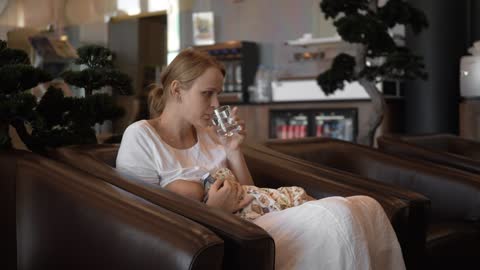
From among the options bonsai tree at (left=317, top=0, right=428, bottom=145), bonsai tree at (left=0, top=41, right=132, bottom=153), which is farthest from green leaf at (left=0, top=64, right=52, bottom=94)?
bonsai tree at (left=317, top=0, right=428, bottom=145)

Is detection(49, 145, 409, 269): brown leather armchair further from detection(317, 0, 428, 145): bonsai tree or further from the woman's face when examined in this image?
detection(317, 0, 428, 145): bonsai tree

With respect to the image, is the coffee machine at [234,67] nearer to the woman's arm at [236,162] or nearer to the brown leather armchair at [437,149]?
the brown leather armchair at [437,149]

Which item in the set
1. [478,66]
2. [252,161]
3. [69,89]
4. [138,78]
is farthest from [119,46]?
[478,66]

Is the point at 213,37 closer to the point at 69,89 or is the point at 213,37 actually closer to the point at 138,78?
the point at 138,78

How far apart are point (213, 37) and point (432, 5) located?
3.18 metres

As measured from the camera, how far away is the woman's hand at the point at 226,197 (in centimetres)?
209

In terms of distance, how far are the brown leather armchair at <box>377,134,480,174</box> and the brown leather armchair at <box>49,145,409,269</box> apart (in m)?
0.92

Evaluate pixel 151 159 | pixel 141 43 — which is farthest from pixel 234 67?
pixel 151 159

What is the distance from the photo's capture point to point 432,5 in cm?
632

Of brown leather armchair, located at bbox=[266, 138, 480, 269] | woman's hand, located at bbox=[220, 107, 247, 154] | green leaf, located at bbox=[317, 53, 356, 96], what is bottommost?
brown leather armchair, located at bbox=[266, 138, 480, 269]

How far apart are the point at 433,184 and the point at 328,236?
129 cm

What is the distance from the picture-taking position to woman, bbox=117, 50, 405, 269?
1.86 m

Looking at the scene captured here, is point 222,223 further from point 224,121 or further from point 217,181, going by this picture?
point 224,121

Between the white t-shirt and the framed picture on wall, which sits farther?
the framed picture on wall
